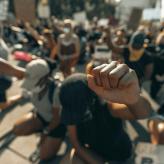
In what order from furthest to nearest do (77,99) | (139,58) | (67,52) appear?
(67,52), (139,58), (77,99)

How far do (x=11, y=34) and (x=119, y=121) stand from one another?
1317 centimetres

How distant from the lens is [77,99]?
308 centimetres

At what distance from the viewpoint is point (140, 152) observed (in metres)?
2.41

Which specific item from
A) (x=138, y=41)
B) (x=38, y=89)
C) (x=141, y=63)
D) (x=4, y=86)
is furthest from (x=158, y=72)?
(x=38, y=89)

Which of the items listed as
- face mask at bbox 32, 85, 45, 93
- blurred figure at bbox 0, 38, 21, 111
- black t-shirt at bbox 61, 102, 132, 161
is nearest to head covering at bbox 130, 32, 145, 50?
blurred figure at bbox 0, 38, 21, 111

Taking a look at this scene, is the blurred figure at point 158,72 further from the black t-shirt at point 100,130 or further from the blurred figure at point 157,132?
the black t-shirt at point 100,130

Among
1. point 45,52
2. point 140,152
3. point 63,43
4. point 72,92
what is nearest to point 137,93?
point 140,152

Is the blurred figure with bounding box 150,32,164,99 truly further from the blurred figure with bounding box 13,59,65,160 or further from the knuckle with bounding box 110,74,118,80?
the knuckle with bounding box 110,74,118,80

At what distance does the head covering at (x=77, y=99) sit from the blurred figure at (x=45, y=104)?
3.25 feet

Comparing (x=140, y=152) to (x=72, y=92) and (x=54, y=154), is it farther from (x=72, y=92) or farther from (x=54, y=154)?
(x=54, y=154)

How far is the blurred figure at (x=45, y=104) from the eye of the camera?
14.0 ft

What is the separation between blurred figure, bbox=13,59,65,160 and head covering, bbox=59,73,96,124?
3.25ft

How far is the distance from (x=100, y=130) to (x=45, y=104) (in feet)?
4.46

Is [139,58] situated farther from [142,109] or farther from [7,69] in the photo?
[142,109]
